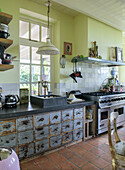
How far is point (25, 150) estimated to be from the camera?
2.06 meters

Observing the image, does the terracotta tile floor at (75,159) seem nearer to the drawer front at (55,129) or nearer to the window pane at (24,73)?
the drawer front at (55,129)

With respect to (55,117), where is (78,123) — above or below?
below

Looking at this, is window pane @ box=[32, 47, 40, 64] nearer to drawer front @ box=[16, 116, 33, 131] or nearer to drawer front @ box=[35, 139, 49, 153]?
drawer front @ box=[16, 116, 33, 131]

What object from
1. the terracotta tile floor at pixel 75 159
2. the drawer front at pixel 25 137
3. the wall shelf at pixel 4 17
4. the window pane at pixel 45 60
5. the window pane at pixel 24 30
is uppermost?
the window pane at pixel 24 30

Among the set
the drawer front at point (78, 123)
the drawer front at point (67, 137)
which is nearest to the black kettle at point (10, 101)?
the drawer front at point (67, 137)

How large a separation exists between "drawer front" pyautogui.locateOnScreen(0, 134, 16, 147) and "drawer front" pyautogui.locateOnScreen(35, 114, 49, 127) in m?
0.38

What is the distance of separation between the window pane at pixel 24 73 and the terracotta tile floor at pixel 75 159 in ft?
4.91

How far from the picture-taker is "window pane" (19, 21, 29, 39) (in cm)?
285

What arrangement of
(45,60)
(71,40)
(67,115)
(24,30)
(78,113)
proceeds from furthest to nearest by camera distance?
(71,40) < (45,60) < (24,30) < (78,113) < (67,115)

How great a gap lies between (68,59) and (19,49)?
1189mm

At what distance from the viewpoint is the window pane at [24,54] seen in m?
2.86

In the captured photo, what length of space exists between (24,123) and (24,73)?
1199 millimetres

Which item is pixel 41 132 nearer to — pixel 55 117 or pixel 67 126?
pixel 55 117

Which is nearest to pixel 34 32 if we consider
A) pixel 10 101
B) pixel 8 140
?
pixel 10 101
